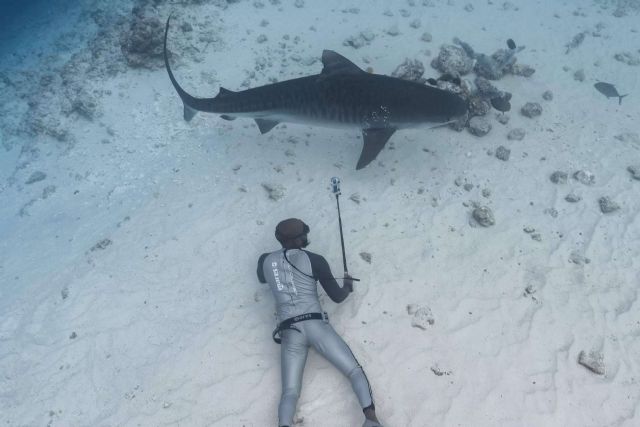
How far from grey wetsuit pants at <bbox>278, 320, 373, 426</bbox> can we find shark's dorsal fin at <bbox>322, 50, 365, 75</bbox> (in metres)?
4.08

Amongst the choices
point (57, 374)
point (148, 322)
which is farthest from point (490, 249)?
point (57, 374)

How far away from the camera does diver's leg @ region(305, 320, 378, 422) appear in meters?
4.04

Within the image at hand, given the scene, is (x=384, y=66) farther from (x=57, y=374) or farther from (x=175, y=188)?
(x=57, y=374)

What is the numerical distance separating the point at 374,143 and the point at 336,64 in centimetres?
146

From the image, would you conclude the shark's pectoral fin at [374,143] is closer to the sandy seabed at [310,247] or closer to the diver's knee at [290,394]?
the sandy seabed at [310,247]

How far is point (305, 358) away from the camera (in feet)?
14.5

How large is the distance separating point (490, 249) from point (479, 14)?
32.1 feet

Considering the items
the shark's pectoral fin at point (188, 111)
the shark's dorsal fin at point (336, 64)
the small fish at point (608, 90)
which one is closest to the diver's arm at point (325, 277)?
the shark's dorsal fin at point (336, 64)

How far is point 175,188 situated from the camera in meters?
7.18

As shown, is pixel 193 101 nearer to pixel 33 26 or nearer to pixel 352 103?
pixel 352 103

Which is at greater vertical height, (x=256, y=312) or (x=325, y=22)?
(x=325, y=22)

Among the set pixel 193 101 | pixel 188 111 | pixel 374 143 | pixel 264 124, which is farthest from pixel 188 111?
pixel 374 143

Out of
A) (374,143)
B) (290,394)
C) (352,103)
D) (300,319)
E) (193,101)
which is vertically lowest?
(290,394)

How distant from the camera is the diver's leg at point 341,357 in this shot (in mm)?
4035
